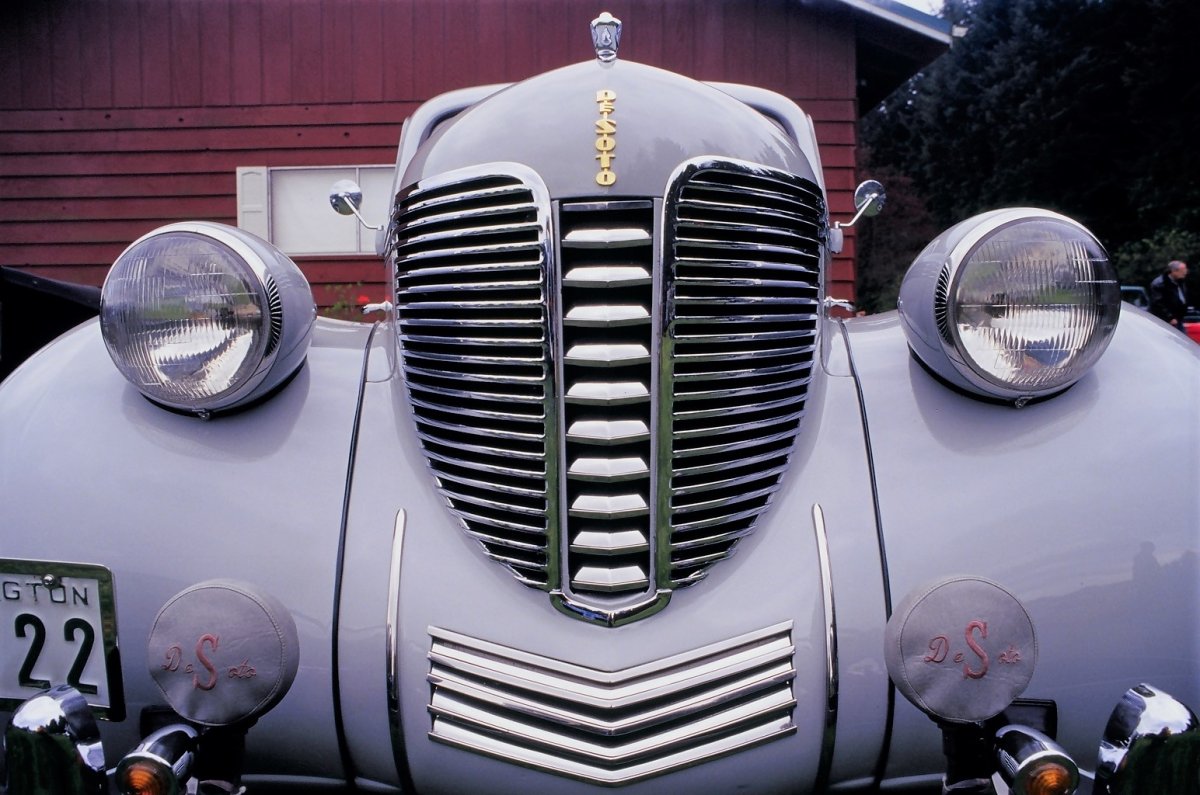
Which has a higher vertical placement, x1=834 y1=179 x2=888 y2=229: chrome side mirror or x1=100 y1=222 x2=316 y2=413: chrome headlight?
x1=834 y1=179 x2=888 y2=229: chrome side mirror

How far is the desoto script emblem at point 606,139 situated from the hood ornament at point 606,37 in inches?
11.1

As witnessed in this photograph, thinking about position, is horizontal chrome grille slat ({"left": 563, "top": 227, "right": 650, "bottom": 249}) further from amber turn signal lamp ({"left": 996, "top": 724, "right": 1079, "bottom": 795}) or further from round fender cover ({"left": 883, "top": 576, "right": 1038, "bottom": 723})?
amber turn signal lamp ({"left": 996, "top": 724, "right": 1079, "bottom": 795})

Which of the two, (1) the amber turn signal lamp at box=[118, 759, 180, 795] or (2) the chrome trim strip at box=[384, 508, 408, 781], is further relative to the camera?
(2) the chrome trim strip at box=[384, 508, 408, 781]

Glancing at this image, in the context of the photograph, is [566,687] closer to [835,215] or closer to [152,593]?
[152,593]

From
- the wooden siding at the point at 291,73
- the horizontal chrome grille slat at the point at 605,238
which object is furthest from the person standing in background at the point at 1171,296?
the horizontal chrome grille slat at the point at 605,238

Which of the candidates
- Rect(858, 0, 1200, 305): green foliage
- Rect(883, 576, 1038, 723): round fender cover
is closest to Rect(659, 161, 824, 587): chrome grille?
Rect(883, 576, 1038, 723): round fender cover

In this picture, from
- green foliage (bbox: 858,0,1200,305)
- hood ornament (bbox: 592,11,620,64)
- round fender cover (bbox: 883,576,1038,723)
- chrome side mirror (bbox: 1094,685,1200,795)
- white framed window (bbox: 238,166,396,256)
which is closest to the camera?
chrome side mirror (bbox: 1094,685,1200,795)

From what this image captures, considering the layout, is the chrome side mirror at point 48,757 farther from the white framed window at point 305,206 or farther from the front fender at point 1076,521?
the white framed window at point 305,206

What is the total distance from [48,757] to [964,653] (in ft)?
4.35

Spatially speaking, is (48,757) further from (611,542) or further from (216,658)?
(611,542)

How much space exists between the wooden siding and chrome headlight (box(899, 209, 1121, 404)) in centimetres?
897

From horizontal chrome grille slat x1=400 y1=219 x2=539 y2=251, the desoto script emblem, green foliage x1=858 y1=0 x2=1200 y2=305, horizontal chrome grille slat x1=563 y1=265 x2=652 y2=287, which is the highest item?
green foliage x1=858 y1=0 x2=1200 y2=305

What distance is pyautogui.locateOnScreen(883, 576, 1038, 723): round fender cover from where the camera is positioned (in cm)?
140

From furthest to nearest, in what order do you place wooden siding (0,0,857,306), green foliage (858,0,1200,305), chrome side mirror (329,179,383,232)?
green foliage (858,0,1200,305) → wooden siding (0,0,857,306) → chrome side mirror (329,179,383,232)
